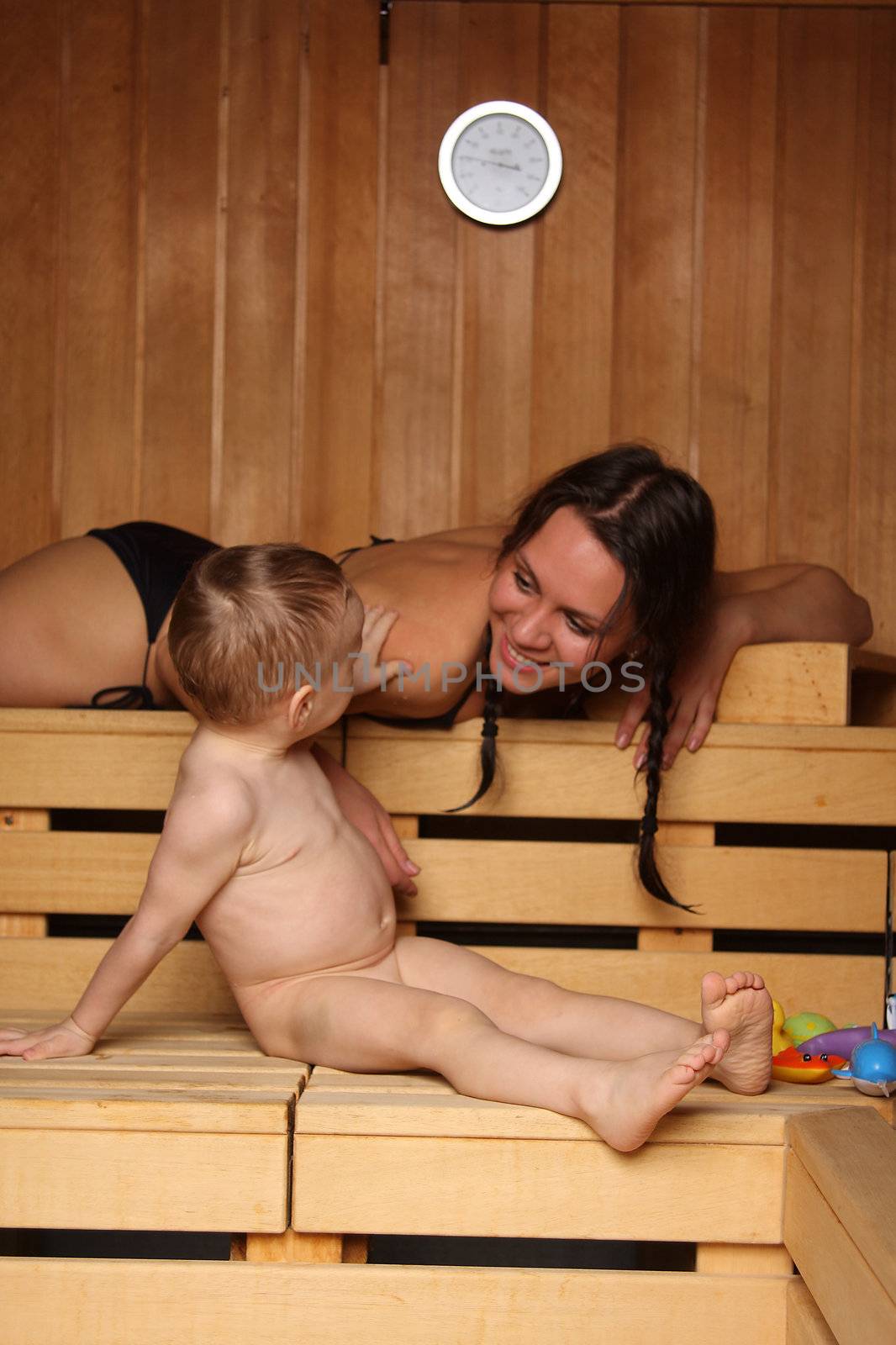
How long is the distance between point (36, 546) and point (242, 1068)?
69.1 inches

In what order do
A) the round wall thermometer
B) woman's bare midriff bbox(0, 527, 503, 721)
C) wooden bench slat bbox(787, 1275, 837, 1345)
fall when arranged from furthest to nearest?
the round wall thermometer, woman's bare midriff bbox(0, 527, 503, 721), wooden bench slat bbox(787, 1275, 837, 1345)

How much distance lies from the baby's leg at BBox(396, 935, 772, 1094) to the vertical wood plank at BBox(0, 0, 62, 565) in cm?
171

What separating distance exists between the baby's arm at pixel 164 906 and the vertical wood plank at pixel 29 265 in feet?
5.23

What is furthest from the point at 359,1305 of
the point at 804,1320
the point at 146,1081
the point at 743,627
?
the point at 743,627

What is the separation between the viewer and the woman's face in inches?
68.3

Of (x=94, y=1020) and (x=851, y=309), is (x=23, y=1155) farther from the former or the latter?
(x=851, y=309)

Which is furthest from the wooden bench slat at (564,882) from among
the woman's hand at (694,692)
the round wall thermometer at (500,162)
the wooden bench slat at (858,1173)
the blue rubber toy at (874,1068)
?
the round wall thermometer at (500,162)

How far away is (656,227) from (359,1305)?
2401 mm

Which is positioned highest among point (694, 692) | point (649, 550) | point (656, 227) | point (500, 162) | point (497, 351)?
point (500, 162)

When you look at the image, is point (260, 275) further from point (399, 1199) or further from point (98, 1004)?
point (399, 1199)

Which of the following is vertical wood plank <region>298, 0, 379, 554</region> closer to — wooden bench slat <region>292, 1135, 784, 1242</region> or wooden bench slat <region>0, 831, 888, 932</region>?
wooden bench slat <region>0, 831, 888, 932</region>

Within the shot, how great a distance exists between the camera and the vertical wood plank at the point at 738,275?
288 cm

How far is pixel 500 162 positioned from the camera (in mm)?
2855

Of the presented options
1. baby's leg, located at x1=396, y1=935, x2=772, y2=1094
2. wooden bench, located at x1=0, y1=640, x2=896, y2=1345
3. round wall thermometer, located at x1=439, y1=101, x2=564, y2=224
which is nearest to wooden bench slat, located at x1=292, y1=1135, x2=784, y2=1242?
wooden bench, located at x1=0, y1=640, x2=896, y2=1345
